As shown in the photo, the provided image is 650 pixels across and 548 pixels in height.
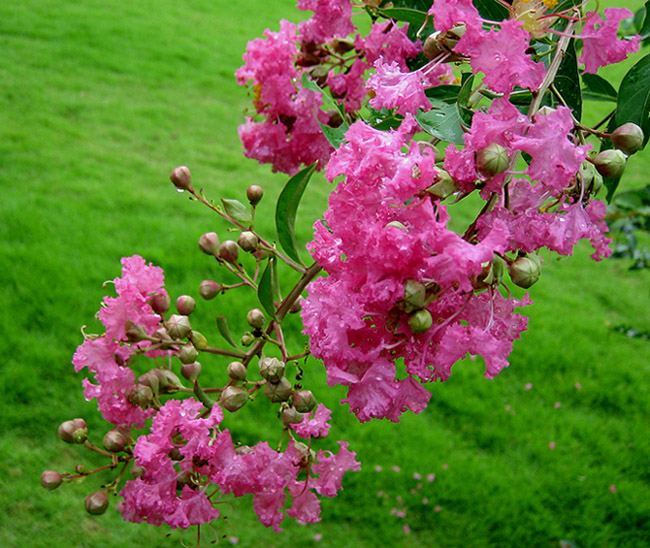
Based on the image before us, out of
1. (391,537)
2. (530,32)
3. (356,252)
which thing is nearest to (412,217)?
(356,252)

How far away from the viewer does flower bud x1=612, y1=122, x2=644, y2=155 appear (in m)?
0.70

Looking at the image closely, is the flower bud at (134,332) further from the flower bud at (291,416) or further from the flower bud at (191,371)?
the flower bud at (291,416)

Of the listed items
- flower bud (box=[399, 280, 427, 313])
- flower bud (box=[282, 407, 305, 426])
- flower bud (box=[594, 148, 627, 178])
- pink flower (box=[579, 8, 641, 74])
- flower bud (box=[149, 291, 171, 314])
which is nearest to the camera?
flower bud (box=[399, 280, 427, 313])

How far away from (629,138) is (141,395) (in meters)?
0.72

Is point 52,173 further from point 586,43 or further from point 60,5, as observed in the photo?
point 586,43

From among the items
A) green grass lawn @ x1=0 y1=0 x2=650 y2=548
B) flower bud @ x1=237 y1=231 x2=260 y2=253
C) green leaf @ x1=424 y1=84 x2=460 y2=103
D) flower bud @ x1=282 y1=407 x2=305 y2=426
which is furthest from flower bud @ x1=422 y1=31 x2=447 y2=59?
green grass lawn @ x1=0 y1=0 x2=650 y2=548

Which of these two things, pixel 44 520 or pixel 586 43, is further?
pixel 44 520

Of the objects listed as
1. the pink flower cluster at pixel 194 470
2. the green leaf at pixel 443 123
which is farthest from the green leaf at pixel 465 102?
the pink flower cluster at pixel 194 470

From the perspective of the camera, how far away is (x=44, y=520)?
2.21 m

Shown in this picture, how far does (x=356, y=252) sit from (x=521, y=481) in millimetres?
2084

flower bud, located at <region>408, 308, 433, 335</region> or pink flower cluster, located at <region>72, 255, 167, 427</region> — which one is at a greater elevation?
flower bud, located at <region>408, 308, 433, 335</region>

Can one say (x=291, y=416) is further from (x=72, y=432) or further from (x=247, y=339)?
(x=72, y=432)

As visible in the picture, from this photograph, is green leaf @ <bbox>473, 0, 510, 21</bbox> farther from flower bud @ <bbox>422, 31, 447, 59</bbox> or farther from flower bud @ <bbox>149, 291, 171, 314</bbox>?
flower bud @ <bbox>149, 291, 171, 314</bbox>

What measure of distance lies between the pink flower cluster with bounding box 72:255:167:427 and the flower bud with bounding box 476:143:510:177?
0.59 meters
